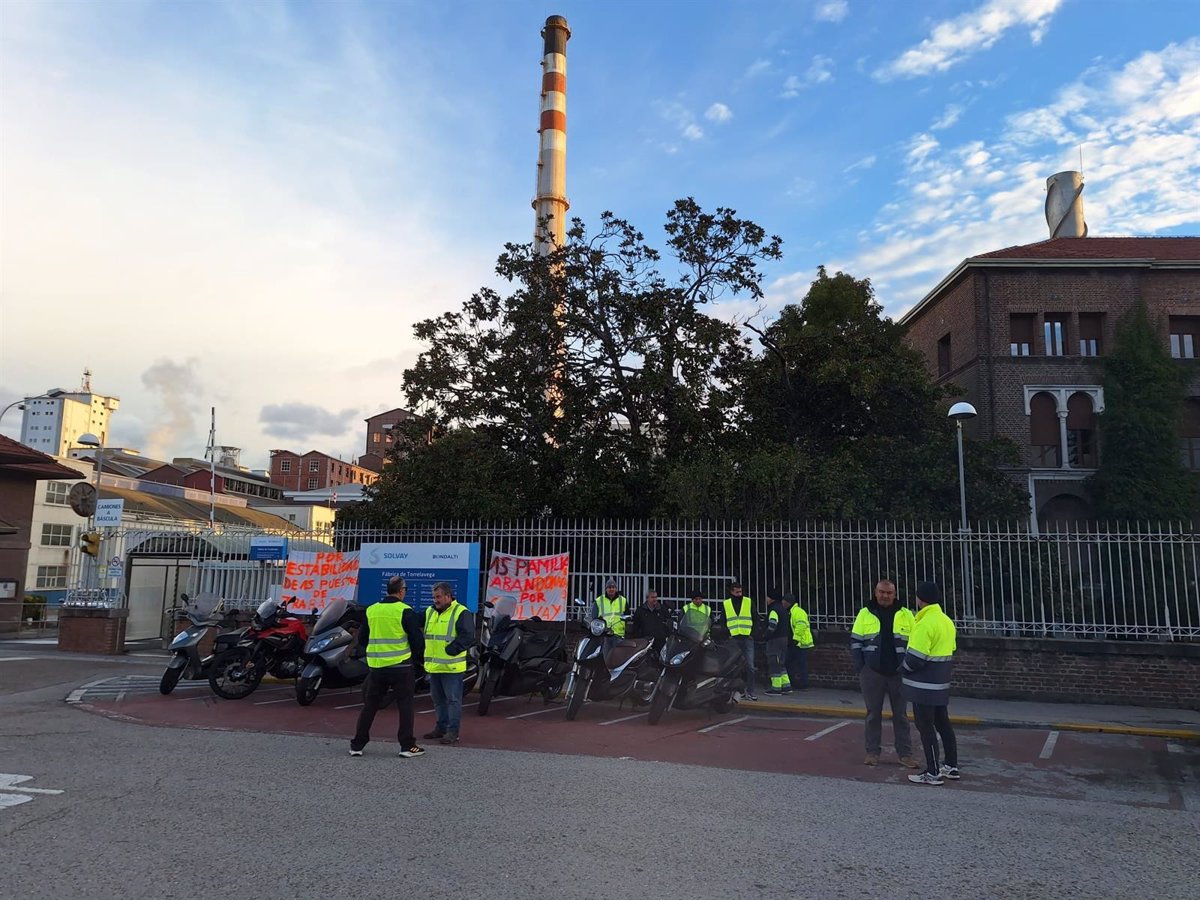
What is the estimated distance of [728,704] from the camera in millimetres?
11094

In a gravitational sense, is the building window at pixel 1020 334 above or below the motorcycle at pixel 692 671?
above

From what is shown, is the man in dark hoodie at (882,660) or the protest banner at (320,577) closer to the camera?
the man in dark hoodie at (882,660)

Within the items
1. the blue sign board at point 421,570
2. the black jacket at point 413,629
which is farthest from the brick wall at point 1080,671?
the black jacket at point 413,629

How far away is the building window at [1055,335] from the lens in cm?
2977

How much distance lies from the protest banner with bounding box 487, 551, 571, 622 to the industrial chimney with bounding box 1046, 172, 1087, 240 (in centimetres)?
3123

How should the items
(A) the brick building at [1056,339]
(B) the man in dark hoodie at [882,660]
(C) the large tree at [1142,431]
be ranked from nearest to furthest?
(B) the man in dark hoodie at [882,660]
(C) the large tree at [1142,431]
(A) the brick building at [1056,339]

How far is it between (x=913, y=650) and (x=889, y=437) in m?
14.8

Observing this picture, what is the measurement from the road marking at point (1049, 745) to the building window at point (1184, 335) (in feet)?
82.8

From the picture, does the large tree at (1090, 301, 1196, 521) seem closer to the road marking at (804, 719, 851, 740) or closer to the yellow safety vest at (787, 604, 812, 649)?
the yellow safety vest at (787, 604, 812, 649)

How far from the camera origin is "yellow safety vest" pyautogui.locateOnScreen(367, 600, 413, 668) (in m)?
7.80

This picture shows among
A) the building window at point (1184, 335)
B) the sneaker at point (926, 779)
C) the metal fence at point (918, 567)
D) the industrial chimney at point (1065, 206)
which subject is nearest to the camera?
the sneaker at point (926, 779)

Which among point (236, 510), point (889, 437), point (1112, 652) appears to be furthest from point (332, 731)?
point (236, 510)

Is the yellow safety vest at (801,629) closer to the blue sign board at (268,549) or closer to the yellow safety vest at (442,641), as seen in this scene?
the yellow safety vest at (442,641)

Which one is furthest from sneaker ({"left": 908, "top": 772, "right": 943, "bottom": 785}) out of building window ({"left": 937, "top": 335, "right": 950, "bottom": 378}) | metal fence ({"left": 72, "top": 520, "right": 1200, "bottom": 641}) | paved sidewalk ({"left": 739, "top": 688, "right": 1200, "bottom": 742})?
building window ({"left": 937, "top": 335, "right": 950, "bottom": 378})
